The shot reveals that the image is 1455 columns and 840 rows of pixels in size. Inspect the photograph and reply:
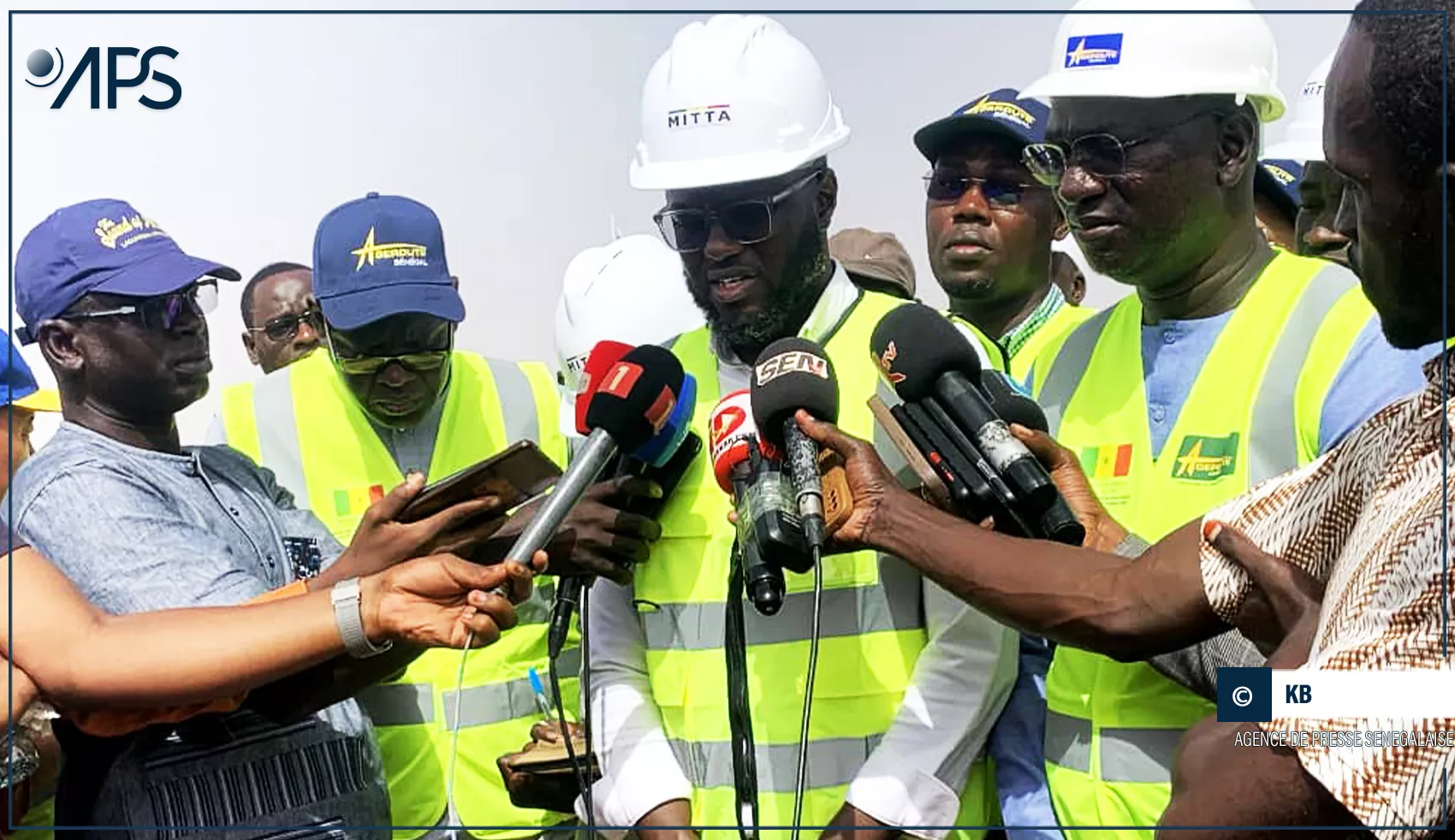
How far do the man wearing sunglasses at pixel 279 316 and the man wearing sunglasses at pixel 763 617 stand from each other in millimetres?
2718

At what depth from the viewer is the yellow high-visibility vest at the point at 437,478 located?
4.04 metres

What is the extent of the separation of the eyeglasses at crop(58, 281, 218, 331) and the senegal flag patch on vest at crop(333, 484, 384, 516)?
0.71m

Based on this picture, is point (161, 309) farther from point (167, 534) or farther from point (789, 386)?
point (789, 386)

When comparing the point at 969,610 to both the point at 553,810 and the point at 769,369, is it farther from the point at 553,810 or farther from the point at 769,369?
the point at 553,810

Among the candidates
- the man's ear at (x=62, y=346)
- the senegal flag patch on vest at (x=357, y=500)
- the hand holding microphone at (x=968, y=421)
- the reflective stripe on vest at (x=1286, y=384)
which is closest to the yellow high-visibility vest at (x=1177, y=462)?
the reflective stripe on vest at (x=1286, y=384)

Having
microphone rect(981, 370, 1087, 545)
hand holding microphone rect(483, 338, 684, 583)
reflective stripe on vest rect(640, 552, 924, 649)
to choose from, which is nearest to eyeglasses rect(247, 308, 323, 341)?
hand holding microphone rect(483, 338, 684, 583)

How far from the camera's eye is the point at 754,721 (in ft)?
10.7

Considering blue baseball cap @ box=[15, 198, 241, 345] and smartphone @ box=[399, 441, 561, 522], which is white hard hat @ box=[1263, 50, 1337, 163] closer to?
smartphone @ box=[399, 441, 561, 522]

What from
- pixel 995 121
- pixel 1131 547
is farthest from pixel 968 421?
pixel 995 121

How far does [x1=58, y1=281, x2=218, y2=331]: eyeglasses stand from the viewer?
3.59 metres

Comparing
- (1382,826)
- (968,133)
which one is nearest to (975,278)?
(968,133)

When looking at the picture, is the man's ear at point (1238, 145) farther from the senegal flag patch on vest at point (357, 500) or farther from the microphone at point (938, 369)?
the senegal flag patch on vest at point (357, 500)

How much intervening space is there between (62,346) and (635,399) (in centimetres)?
128

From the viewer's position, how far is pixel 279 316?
6090 millimetres
